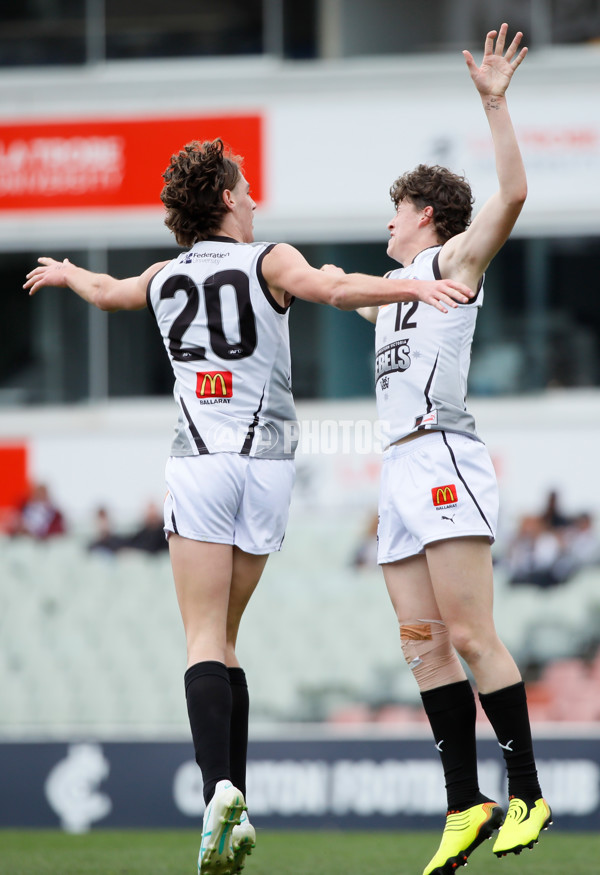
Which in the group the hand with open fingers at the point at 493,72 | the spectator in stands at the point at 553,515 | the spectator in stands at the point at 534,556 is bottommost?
the spectator in stands at the point at 534,556

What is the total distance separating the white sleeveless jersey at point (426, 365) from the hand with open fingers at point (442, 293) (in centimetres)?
39

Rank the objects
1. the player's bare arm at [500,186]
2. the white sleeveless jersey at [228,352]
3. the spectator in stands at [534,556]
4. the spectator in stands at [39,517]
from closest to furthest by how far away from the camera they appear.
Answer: the player's bare arm at [500,186] → the white sleeveless jersey at [228,352] → the spectator in stands at [534,556] → the spectator in stands at [39,517]

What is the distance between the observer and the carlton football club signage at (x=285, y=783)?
701cm

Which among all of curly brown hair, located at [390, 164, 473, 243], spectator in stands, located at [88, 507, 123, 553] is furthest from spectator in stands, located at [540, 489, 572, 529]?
curly brown hair, located at [390, 164, 473, 243]

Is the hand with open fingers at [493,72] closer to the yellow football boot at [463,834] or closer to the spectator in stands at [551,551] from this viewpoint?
the yellow football boot at [463,834]

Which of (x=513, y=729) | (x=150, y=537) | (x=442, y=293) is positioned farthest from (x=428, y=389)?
(x=150, y=537)

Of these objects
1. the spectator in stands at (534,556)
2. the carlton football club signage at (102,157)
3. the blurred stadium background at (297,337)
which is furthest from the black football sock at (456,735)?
the carlton football club signage at (102,157)

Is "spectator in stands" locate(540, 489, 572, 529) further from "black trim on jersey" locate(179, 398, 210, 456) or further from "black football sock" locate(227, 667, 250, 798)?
"black trim on jersey" locate(179, 398, 210, 456)

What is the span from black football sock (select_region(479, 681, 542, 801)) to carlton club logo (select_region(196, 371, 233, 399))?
1187mm

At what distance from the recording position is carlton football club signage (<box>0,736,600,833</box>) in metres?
7.01

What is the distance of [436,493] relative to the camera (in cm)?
368

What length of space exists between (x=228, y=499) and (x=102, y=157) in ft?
23.3

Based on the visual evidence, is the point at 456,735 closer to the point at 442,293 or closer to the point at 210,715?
the point at 210,715

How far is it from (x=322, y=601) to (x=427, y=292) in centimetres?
616
